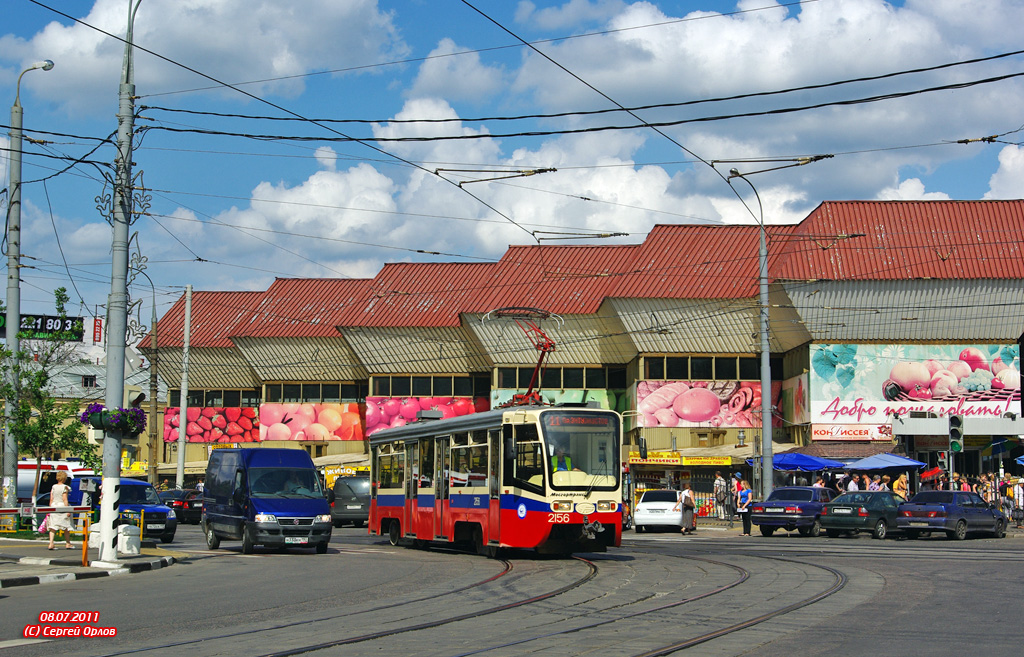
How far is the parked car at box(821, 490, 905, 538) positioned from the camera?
30266 millimetres

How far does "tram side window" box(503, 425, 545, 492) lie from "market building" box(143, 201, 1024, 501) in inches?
1007

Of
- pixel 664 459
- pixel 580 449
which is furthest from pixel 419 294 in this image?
pixel 580 449

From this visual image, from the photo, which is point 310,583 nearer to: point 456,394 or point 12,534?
point 12,534

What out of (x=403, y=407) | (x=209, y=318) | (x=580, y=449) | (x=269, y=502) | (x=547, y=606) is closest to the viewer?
(x=547, y=606)

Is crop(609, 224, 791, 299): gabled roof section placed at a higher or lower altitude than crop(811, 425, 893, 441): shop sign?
higher

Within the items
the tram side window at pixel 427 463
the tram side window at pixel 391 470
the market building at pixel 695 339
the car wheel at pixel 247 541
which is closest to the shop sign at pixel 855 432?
the market building at pixel 695 339

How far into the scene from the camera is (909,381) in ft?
172

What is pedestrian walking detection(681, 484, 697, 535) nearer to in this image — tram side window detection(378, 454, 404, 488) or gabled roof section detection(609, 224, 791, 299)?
tram side window detection(378, 454, 404, 488)

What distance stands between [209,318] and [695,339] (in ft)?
117

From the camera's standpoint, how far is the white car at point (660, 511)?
34.5m

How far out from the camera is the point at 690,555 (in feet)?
72.5

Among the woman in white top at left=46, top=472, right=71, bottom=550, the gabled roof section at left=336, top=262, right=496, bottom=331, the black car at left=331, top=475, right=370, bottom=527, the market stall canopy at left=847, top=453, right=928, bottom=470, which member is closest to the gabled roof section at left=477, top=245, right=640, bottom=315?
the gabled roof section at left=336, top=262, right=496, bottom=331

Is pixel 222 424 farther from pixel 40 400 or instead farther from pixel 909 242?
pixel 40 400

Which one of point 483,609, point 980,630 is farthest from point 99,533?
point 980,630
